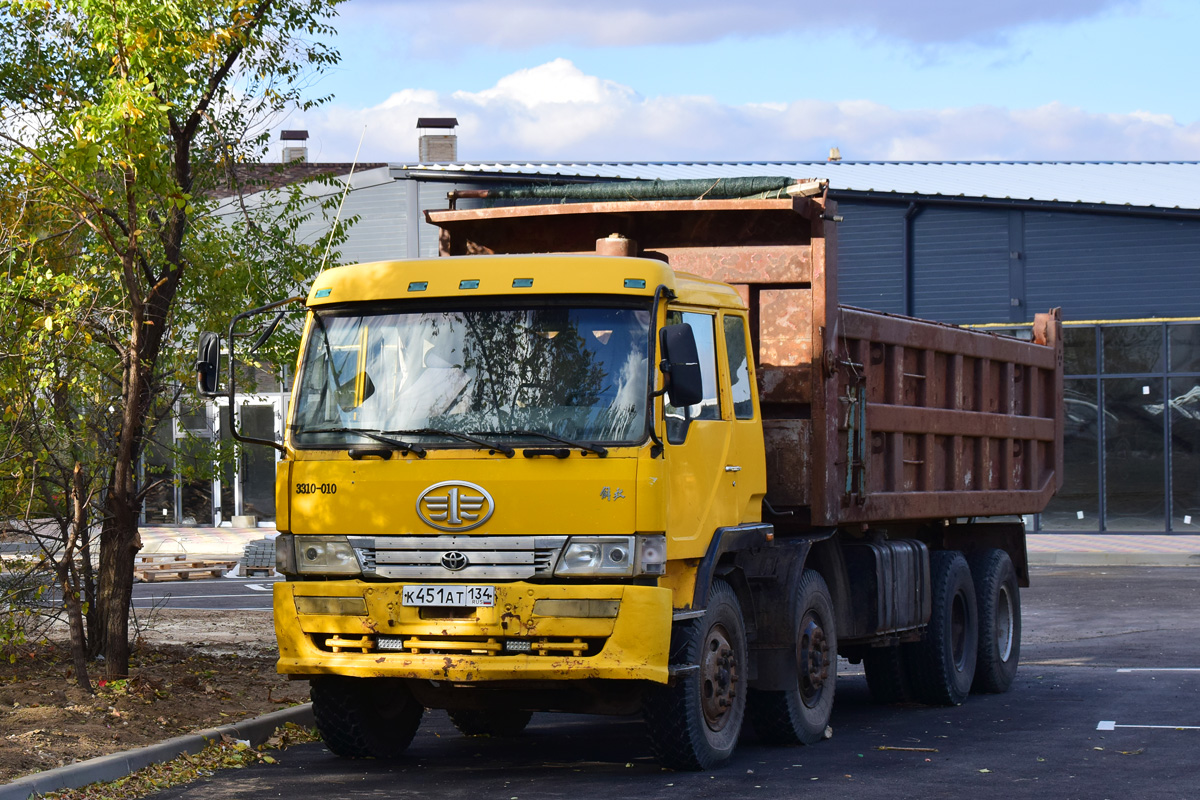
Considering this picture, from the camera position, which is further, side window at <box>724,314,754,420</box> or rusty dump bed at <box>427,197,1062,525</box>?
rusty dump bed at <box>427,197,1062,525</box>

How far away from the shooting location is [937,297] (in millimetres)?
30453

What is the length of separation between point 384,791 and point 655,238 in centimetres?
394

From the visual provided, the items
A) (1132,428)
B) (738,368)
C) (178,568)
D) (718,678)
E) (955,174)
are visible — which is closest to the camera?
(718,678)

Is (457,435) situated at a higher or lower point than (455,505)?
higher

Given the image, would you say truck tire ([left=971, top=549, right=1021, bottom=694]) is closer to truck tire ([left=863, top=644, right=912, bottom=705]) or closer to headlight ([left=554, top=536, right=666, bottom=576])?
truck tire ([left=863, top=644, right=912, bottom=705])

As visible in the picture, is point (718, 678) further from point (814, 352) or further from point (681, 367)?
point (814, 352)

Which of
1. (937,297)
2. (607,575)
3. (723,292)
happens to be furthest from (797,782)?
(937,297)

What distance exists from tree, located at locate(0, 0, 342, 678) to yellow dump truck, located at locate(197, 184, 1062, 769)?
191 cm

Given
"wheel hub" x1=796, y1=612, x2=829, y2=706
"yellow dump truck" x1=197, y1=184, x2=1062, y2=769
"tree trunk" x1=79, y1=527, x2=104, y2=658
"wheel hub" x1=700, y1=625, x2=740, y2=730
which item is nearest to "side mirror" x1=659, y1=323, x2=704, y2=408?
"yellow dump truck" x1=197, y1=184, x2=1062, y2=769

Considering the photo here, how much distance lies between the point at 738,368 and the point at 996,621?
4.66m

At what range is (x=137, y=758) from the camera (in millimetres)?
8320

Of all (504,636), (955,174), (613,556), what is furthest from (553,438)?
(955,174)

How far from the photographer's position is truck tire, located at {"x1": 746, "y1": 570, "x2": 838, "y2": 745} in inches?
360

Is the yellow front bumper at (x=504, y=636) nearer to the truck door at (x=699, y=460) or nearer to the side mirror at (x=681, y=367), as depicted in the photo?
the truck door at (x=699, y=460)
